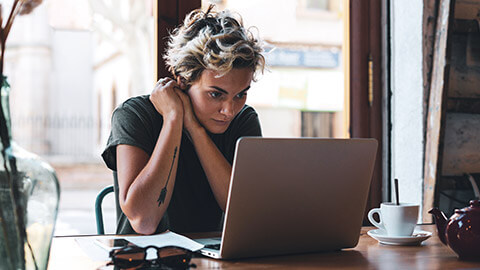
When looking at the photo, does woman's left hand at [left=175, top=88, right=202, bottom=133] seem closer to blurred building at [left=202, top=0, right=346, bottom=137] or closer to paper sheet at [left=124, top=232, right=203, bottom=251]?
paper sheet at [left=124, top=232, right=203, bottom=251]

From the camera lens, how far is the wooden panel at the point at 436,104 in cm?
209

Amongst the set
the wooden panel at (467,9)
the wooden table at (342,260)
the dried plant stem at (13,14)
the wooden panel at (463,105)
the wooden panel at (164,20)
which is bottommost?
the wooden table at (342,260)

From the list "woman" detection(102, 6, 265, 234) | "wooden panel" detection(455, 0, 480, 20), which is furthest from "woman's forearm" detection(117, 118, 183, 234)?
"wooden panel" detection(455, 0, 480, 20)

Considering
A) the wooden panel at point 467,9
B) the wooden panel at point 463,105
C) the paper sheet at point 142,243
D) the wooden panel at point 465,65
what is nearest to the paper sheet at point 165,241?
the paper sheet at point 142,243

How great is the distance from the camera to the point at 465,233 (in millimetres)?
1042

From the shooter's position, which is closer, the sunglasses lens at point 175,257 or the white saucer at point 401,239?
the sunglasses lens at point 175,257

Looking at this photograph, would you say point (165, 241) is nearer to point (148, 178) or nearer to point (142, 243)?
point (142, 243)

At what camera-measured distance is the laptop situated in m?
0.98

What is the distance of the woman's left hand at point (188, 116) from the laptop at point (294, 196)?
53 centimetres

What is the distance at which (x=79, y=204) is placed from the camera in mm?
7754

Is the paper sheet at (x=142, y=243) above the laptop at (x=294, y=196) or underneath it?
underneath

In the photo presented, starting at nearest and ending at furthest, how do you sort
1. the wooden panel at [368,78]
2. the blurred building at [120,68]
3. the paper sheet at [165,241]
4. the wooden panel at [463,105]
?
the paper sheet at [165,241]
the wooden panel at [463,105]
the wooden panel at [368,78]
the blurred building at [120,68]

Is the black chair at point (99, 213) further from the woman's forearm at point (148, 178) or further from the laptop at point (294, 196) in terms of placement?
the laptop at point (294, 196)

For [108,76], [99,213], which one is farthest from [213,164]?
[108,76]
